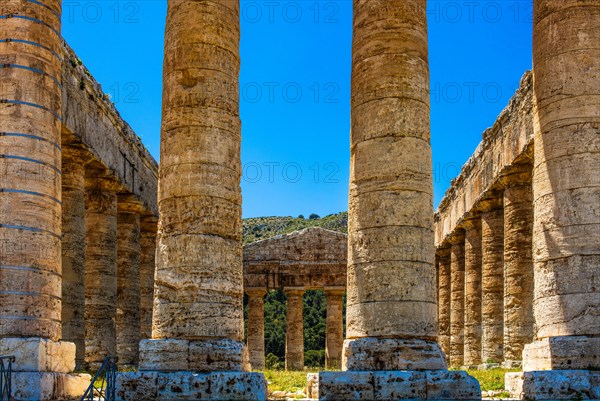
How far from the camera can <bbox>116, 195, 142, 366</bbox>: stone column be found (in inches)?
1123

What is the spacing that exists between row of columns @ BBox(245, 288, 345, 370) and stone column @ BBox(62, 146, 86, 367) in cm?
1872

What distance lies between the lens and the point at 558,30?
1547 cm

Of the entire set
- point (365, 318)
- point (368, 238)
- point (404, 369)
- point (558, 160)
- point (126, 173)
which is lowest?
point (404, 369)

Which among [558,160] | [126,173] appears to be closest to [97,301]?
[126,173]

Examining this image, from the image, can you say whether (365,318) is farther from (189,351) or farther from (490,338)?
(490,338)

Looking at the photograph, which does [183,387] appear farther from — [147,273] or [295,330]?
[295,330]

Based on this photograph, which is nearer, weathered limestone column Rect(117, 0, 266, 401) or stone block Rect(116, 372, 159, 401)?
stone block Rect(116, 372, 159, 401)

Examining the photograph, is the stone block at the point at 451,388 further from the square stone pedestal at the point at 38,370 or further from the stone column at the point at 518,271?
the stone column at the point at 518,271

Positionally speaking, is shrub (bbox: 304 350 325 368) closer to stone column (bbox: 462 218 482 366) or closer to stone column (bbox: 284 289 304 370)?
stone column (bbox: 284 289 304 370)

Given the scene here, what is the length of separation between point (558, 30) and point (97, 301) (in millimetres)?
15851

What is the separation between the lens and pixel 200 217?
14.7 metres

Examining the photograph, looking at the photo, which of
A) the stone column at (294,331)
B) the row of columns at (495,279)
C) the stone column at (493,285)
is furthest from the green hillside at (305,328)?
the stone column at (493,285)

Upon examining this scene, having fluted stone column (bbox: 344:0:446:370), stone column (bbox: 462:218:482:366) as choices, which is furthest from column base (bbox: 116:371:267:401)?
stone column (bbox: 462:218:482:366)

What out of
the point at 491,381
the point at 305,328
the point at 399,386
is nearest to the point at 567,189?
the point at 399,386
